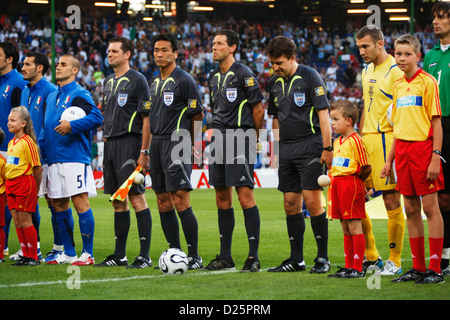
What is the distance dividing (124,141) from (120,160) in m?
0.22

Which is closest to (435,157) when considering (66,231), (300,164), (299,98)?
(300,164)

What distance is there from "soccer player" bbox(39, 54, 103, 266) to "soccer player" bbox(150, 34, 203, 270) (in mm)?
948

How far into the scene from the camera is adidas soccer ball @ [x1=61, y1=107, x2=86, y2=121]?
8375 millimetres

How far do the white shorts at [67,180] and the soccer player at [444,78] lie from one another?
154 inches

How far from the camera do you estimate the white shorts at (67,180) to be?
8.38 m

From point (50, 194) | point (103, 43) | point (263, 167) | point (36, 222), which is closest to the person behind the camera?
point (50, 194)

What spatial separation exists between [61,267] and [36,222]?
137 centimetres

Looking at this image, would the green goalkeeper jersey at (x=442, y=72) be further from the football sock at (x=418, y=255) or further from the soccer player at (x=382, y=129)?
the football sock at (x=418, y=255)

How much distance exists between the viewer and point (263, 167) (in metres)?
25.9

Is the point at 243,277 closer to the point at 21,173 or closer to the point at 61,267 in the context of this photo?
the point at 61,267

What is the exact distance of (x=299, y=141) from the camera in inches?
293

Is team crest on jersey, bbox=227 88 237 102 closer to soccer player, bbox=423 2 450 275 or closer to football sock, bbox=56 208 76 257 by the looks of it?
soccer player, bbox=423 2 450 275

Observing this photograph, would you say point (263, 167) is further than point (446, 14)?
Yes
